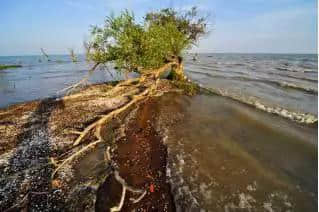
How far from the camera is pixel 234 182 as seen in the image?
5.83 m

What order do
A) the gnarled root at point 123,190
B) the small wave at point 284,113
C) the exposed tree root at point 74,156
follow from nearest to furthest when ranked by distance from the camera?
the gnarled root at point 123,190
the exposed tree root at point 74,156
the small wave at point 284,113

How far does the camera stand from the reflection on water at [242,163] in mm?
5191

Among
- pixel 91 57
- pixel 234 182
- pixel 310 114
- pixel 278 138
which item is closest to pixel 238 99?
pixel 310 114

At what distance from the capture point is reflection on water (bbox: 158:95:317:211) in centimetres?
519

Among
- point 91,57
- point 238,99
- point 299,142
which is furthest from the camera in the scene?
point 91,57

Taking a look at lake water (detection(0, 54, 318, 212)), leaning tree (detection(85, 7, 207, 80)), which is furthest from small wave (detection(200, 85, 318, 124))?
leaning tree (detection(85, 7, 207, 80))

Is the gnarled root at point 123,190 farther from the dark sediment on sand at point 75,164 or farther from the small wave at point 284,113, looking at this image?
the small wave at point 284,113

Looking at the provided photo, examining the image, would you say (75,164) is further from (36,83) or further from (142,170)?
(36,83)

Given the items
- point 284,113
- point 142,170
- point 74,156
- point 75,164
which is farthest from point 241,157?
point 284,113

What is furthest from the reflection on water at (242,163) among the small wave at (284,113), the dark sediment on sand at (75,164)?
the small wave at (284,113)

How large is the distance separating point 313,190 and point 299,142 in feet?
10.4

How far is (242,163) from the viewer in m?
6.79

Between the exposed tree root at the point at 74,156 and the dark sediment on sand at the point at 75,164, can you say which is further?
the exposed tree root at the point at 74,156

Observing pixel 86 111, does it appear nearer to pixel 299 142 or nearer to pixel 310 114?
pixel 299 142
